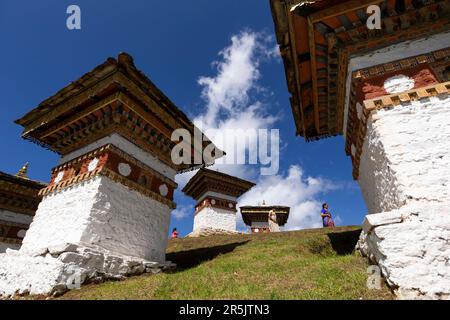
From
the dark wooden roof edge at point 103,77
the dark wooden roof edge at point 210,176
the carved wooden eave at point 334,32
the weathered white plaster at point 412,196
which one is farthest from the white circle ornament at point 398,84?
the dark wooden roof edge at point 210,176

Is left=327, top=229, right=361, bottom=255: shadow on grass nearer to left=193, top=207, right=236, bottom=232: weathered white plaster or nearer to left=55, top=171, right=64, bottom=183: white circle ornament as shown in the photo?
left=55, top=171, right=64, bottom=183: white circle ornament

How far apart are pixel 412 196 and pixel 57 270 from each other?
772 centimetres

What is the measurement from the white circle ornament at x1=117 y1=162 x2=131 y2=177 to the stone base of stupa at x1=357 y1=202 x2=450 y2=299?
7197mm

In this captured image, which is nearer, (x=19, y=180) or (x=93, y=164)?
(x=93, y=164)

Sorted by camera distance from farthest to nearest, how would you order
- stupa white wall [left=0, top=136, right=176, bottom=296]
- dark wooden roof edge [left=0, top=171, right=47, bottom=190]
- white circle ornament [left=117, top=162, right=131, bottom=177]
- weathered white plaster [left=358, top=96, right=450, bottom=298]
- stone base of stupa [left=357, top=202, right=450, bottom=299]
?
dark wooden roof edge [left=0, top=171, right=47, bottom=190] → white circle ornament [left=117, top=162, right=131, bottom=177] → stupa white wall [left=0, top=136, right=176, bottom=296] → weathered white plaster [left=358, top=96, right=450, bottom=298] → stone base of stupa [left=357, top=202, right=450, bottom=299]

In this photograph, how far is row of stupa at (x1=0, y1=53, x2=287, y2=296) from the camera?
7.02 metres

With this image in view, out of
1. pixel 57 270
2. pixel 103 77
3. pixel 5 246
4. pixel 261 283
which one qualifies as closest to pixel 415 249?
pixel 261 283

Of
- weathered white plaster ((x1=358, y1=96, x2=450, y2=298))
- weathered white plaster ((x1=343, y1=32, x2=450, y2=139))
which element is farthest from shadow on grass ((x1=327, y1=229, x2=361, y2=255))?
weathered white plaster ((x1=343, y1=32, x2=450, y2=139))

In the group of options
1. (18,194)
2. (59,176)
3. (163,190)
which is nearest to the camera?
(59,176)

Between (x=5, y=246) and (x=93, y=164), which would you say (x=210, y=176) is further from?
(x=93, y=164)

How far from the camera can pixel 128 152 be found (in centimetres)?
928

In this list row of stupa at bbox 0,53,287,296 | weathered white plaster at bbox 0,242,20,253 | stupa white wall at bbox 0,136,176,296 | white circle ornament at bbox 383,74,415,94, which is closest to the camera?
white circle ornament at bbox 383,74,415,94

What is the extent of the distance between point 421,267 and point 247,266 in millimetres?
4398

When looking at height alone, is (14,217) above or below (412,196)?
above
